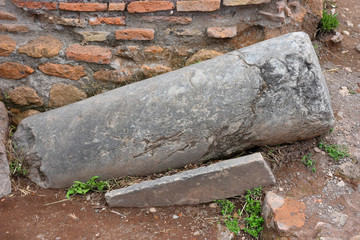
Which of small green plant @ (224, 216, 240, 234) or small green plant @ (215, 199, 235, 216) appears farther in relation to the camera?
small green plant @ (215, 199, 235, 216)

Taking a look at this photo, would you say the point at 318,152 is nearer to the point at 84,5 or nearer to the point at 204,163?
the point at 204,163

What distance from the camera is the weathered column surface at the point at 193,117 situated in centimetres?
238

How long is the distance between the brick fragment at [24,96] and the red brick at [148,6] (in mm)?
1157

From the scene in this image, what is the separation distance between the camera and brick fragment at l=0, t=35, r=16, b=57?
3.03 m

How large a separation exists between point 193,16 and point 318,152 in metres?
1.42

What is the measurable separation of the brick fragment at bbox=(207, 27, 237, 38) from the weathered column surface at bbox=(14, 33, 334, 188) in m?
0.43

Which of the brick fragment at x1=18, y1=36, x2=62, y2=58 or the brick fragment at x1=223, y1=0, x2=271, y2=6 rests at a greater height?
the brick fragment at x1=223, y1=0, x2=271, y2=6

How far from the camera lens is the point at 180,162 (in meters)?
2.62

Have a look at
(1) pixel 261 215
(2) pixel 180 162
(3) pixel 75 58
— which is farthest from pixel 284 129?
(3) pixel 75 58

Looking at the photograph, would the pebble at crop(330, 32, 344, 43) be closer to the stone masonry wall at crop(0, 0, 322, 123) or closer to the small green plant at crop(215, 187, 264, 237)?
the stone masonry wall at crop(0, 0, 322, 123)

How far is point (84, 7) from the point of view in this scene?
286 centimetres

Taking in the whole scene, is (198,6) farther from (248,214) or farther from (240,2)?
(248,214)

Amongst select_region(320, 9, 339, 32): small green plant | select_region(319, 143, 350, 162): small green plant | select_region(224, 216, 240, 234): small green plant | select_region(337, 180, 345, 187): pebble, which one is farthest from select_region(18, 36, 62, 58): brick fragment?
select_region(320, 9, 339, 32): small green plant

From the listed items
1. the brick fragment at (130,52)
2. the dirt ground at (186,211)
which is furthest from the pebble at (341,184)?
the brick fragment at (130,52)
